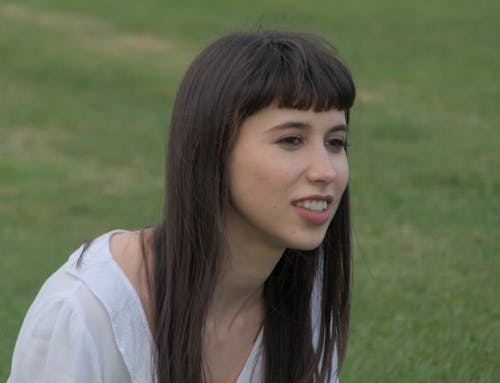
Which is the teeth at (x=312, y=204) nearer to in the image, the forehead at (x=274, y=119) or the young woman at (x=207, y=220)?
the young woman at (x=207, y=220)

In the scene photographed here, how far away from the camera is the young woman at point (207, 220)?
2973 millimetres

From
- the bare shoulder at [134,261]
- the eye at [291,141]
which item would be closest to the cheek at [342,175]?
the eye at [291,141]

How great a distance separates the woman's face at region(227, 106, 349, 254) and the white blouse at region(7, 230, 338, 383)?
1.25 feet

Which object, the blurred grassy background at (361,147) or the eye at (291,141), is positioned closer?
the eye at (291,141)

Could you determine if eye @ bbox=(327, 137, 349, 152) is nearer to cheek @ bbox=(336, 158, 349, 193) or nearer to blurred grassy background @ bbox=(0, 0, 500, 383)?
cheek @ bbox=(336, 158, 349, 193)

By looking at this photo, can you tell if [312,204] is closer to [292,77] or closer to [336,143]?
[336,143]

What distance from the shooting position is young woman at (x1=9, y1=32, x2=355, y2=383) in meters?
2.97

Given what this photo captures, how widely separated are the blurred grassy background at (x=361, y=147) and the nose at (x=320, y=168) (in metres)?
0.58

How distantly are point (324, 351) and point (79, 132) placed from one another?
7377mm

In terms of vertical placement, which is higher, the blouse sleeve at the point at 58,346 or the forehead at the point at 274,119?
the forehead at the point at 274,119

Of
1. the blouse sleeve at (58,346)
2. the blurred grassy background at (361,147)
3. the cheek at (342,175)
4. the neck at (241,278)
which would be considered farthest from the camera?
the blurred grassy background at (361,147)

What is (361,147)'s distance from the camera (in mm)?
10172

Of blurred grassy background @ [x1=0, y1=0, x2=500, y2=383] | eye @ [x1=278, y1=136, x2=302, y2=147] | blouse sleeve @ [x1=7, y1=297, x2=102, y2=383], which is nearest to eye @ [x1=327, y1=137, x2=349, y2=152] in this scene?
eye @ [x1=278, y1=136, x2=302, y2=147]

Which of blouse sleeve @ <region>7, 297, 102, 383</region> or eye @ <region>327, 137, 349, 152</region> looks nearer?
blouse sleeve @ <region>7, 297, 102, 383</region>
